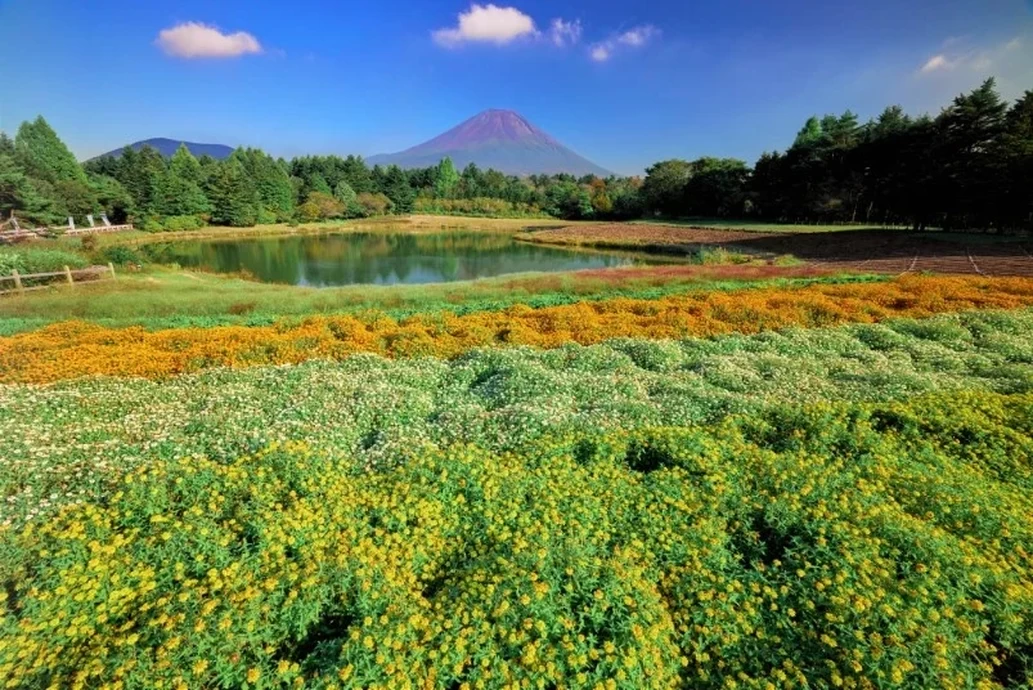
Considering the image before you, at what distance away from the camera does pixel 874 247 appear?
42.8 m

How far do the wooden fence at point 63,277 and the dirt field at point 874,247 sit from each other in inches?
1815

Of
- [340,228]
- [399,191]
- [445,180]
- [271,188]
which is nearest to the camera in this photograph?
[340,228]

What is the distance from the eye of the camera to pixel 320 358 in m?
13.6

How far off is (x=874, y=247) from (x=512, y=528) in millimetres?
48797

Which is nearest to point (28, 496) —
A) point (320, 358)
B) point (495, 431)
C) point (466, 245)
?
point (495, 431)

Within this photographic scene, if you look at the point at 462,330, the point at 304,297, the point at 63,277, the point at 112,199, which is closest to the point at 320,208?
the point at 112,199

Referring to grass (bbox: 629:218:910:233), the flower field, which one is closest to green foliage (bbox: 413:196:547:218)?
grass (bbox: 629:218:910:233)

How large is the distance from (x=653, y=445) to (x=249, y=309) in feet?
66.6

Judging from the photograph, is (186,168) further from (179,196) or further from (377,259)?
(377,259)

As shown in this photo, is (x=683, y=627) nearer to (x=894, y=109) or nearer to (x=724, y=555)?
(x=724, y=555)

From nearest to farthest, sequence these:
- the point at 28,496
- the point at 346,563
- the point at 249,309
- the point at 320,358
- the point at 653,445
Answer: the point at 346,563 < the point at 28,496 < the point at 653,445 < the point at 320,358 < the point at 249,309

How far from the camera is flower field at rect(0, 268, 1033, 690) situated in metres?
4.64

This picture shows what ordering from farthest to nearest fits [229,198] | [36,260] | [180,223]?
[229,198] < [180,223] < [36,260]

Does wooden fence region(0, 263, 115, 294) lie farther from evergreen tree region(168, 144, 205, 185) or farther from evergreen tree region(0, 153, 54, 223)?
evergreen tree region(168, 144, 205, 185)
